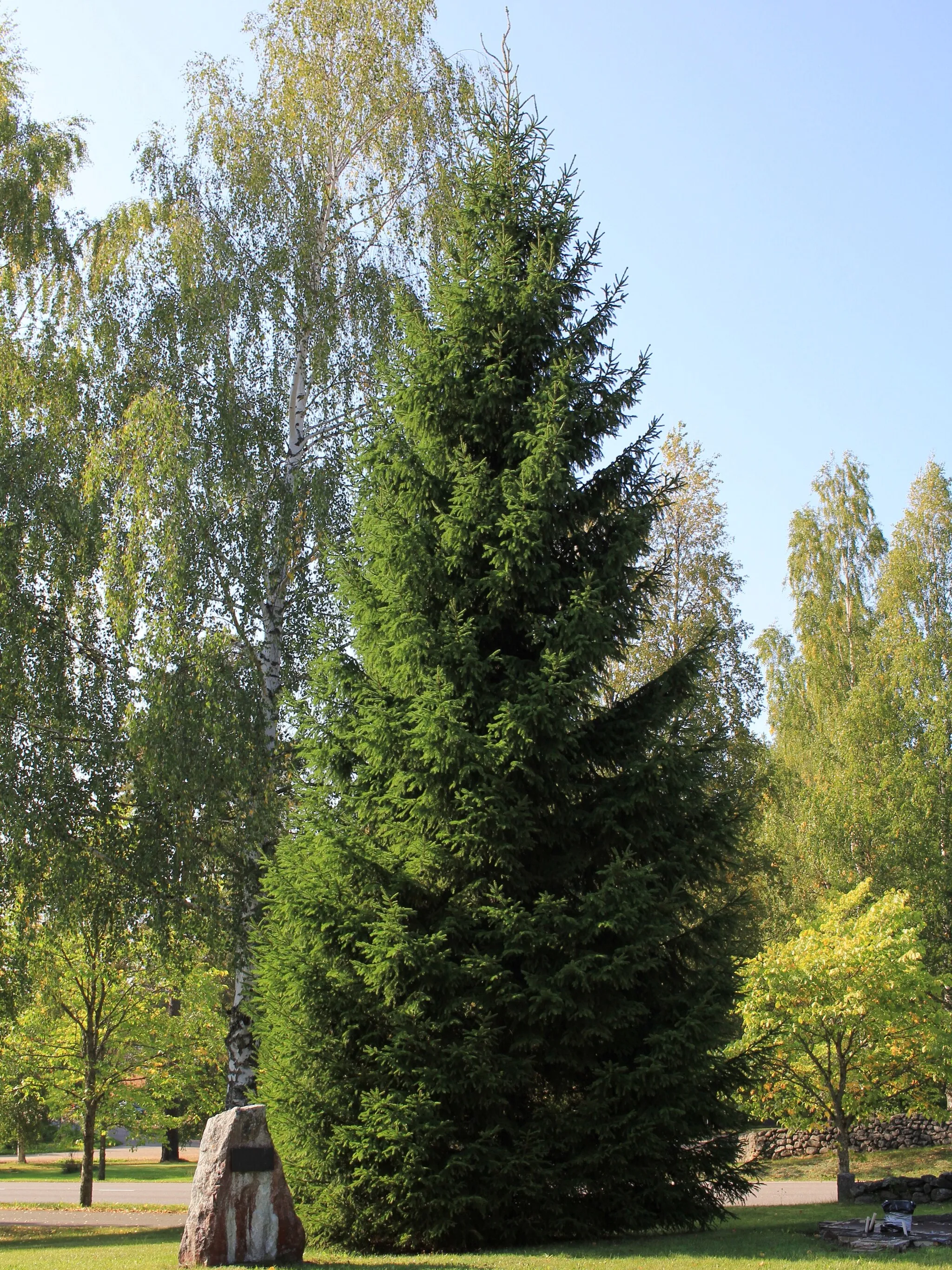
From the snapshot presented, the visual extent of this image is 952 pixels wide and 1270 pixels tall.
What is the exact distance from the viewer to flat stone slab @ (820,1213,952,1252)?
8.73 metres

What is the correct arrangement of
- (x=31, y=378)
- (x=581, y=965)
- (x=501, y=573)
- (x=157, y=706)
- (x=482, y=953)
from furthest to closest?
(x=31, y=378) → (x=157, y=706) → (x=501, y=573) → (x=482, y=953) → (x=581, y=965)

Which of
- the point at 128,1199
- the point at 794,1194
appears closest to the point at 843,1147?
the point at 794,1194

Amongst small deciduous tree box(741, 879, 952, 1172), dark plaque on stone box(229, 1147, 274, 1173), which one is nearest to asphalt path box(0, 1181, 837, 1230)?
small deciduous tree box(741, 879, 952, 1172)

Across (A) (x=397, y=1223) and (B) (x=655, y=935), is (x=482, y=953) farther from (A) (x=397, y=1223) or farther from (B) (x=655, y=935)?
(A) (x=397, y=1223)

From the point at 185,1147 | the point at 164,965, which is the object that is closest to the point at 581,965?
the point at 164,965

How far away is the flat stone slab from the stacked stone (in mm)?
3309

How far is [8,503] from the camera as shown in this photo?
1391cm

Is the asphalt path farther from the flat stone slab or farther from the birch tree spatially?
the birch tree

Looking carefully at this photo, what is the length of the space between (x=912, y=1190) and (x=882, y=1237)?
518cm

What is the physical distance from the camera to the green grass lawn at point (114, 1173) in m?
29.6

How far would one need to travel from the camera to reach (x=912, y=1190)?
13.5 m

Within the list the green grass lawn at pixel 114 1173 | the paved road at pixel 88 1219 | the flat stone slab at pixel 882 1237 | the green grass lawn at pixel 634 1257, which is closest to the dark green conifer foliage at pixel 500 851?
the green grass lawn at pixel 634 1257

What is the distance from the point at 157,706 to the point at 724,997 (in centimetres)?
749

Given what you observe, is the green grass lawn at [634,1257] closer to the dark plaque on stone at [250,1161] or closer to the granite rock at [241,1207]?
the granite rock at [241,1207]
